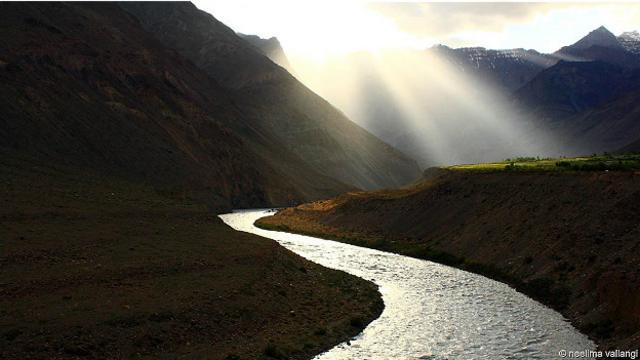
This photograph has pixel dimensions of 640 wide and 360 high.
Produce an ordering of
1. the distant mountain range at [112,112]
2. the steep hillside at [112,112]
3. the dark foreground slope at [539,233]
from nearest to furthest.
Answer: the dark foreground slope at [539,233], the distant mountain range at [112,112], the steep hillside at [112,112]

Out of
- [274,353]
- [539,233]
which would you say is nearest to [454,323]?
[274,353]

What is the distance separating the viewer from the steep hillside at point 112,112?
348ft

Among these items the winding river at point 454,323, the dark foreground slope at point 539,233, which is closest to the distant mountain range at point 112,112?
the dark foreground slope at point 539,233

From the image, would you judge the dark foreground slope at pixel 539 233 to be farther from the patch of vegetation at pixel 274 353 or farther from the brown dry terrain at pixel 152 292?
the patch of vegetation at pixel 274 353

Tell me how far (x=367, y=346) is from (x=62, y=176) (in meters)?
67.0

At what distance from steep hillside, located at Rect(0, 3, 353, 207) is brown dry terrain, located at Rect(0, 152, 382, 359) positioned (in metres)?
40.7

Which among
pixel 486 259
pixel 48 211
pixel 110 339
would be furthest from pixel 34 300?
pixel 486 259

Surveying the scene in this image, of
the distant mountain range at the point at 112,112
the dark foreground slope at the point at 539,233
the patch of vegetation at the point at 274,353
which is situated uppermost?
the distant mountain range at the point at 112,112

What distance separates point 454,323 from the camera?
124 feet

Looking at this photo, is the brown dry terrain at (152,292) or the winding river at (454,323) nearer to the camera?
the brown dry terrain at (152,292)

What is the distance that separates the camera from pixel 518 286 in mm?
47344

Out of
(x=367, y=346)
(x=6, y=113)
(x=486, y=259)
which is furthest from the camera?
(x=6, y=113)

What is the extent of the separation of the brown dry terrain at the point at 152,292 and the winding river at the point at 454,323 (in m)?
2.15

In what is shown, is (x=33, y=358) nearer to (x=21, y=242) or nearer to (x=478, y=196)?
(x=21, y=242)
